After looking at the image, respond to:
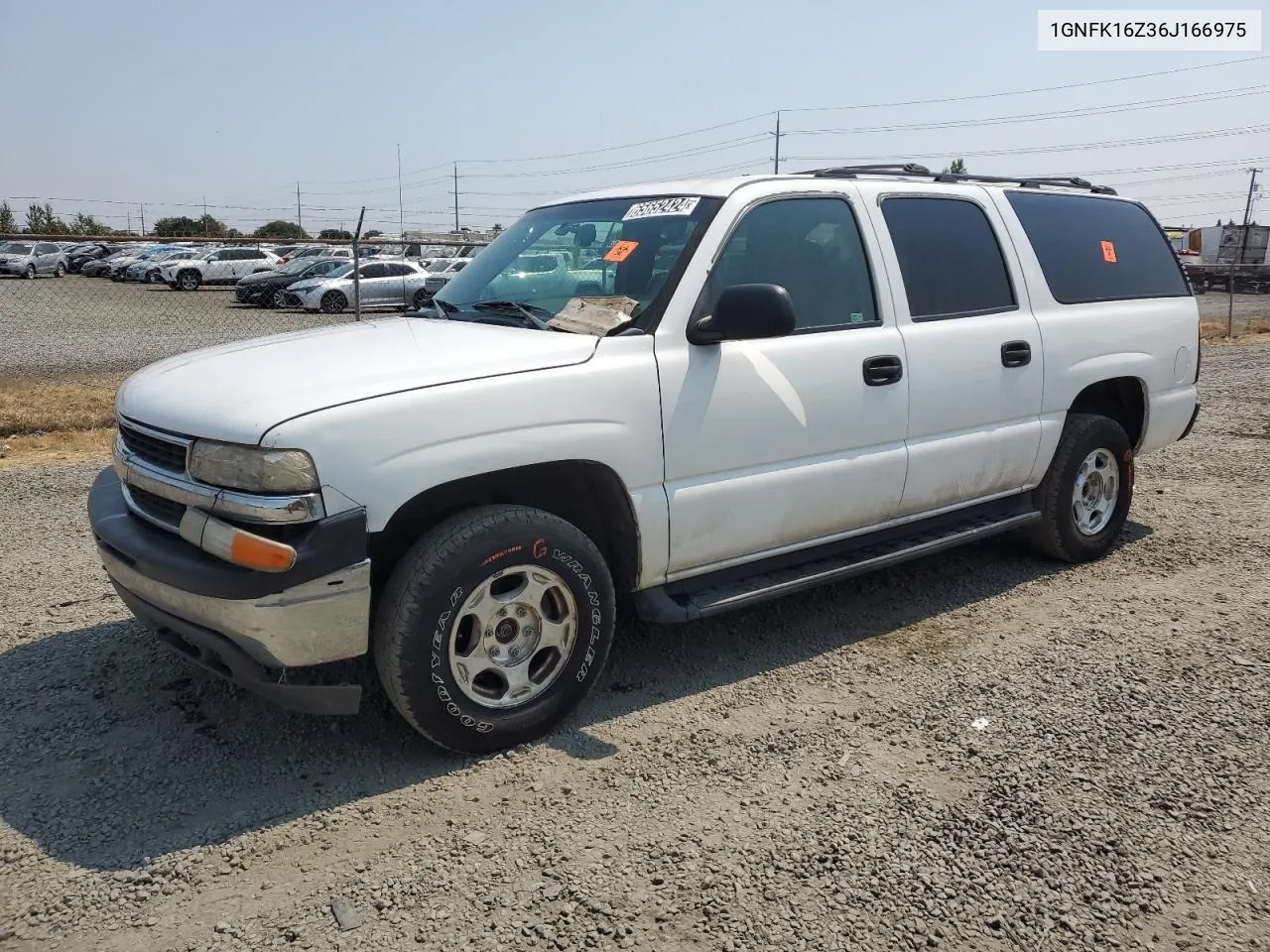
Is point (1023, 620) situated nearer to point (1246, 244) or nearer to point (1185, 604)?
point (1185, 604)

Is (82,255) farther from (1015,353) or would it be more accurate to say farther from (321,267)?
(1015,353)

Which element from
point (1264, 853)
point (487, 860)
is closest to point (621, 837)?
point (487, 860)

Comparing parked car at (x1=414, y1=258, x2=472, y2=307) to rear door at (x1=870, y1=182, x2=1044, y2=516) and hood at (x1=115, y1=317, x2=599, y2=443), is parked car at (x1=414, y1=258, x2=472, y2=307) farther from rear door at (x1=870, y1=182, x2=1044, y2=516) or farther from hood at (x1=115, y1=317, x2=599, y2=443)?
hood at (x1=115, y1=317, x2=599, y2=443)

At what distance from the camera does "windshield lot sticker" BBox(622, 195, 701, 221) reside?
13.2 ft

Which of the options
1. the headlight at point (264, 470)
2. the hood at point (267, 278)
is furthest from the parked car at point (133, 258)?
the headlight at point (264, 470)

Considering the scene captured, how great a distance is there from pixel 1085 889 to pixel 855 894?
24.7 inches

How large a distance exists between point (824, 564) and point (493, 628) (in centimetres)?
155

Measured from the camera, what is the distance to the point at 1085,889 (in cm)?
273

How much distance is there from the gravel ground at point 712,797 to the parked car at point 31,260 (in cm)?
4072

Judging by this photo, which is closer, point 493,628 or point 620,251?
point 493,628

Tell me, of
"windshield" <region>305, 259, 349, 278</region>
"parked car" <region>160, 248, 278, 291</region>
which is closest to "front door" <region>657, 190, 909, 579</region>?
"windshield" <region>305, 259, 349, 278</region>

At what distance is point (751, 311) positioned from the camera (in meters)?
3.57

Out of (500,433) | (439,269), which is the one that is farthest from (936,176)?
(439,269)

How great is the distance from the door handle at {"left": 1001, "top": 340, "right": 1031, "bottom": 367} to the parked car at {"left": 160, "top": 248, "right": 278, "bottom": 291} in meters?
33.7
